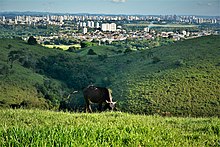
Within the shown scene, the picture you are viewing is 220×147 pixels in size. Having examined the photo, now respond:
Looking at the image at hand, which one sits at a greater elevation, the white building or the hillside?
the white building

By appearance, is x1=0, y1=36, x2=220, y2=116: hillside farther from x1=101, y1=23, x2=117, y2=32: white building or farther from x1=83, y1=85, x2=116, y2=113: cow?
x1=101, y1=23, x2=117, y2=32: white building

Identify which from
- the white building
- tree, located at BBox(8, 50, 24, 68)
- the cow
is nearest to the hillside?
tree, located at BBox(8, 50, 24, 68)

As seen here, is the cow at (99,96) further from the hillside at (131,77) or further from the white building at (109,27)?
the white building at (109,27)

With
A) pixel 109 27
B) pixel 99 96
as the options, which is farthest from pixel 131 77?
pixel 109 27

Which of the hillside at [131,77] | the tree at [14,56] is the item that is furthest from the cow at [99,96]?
the tree at [14,56]

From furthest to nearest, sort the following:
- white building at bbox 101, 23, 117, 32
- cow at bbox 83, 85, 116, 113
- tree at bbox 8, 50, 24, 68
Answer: white building at bbox 101, 23, 117, 32, tree at bbox 8, 50, 24, 68, cow at bbox 83, 85, 116, 113

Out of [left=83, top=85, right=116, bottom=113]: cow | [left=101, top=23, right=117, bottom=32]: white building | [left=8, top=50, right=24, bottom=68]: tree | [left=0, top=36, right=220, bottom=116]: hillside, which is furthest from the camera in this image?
[left=101, top=23, right=117, bottom=32]: white building

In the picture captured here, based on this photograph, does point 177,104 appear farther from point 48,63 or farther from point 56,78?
point 48,63

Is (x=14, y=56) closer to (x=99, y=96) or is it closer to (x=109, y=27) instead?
(x=99, y=96)

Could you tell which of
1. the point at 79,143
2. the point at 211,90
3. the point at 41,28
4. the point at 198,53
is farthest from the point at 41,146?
the point at 41,28
